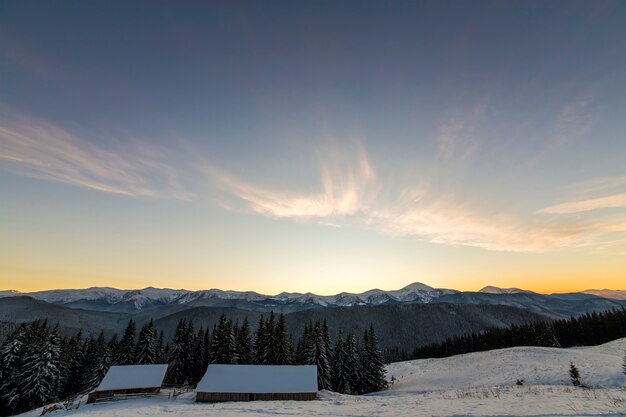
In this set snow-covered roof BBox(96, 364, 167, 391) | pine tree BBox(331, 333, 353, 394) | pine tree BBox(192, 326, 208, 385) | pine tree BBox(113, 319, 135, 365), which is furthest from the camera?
pine tree BBox(192, 326, 208, 385)

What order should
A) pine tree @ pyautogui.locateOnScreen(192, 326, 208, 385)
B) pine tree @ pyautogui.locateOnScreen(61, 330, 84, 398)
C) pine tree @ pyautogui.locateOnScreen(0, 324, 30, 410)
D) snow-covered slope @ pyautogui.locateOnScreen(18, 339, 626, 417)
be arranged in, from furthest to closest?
pine tree @ pyautogui.locateOnScreen(61, 330, 84, 398) < pine tree @ pyautogui.locateOnScreen(192, 326, 208, 385) < pine tree @ pyautogui.locateOnScreen(0, 324, 30, 410) < snow-covered slope @ pyautogui.locateOnScreen(18, 339, 626, 417)

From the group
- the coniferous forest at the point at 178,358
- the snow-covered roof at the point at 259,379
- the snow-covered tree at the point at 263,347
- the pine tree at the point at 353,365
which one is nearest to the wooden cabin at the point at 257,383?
the snow-covered roof at the point at 259,379

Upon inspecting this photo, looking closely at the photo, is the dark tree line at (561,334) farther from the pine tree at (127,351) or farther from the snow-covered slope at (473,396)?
the pine tree at (127,351)

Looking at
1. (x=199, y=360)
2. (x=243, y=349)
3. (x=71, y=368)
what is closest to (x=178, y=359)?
(x=199, y=360)

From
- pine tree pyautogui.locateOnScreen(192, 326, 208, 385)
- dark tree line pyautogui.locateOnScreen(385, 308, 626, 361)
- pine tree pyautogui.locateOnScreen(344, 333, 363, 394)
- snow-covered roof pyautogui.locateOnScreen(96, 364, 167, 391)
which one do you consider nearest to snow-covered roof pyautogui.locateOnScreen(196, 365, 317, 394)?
snow-covered roof pyautogui.locateOnScreen(96, 364, 167, 391)

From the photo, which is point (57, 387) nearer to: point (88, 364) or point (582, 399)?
point (88, 364)

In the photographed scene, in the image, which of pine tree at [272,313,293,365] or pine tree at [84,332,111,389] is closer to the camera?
pine tree at [272,313,293,365]

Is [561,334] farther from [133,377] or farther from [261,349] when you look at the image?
[133,377]

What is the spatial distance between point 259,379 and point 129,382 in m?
18.7

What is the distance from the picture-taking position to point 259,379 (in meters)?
45.2

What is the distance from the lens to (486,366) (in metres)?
58.5

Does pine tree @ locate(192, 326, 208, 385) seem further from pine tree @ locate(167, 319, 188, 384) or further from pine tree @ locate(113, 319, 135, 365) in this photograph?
pine tree @ locate(113, 319, 135, 365)

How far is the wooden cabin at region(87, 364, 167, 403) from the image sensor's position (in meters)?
44.8

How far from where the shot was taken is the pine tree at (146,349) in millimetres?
60856
